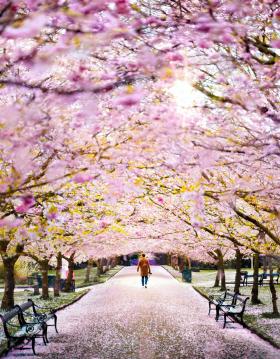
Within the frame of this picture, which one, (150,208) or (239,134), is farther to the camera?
(150,208)

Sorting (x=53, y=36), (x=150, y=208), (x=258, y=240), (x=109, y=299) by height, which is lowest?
(x=109, y=299)

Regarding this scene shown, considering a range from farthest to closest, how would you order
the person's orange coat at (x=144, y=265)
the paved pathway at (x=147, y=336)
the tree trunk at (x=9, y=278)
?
the person's orange coat at (x=144, y=265) → the tree trunk at (x=9, y=278) → the paved pathway at (x=147, y=336)

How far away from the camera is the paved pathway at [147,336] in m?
12.4

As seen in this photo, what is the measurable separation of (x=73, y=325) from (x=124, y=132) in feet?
→ 30.7

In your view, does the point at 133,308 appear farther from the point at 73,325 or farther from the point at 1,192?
the point at 1,192

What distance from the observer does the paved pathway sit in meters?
12.4

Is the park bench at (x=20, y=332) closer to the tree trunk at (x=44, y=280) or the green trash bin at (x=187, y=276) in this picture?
the tree trunk at (x=44, y=280)

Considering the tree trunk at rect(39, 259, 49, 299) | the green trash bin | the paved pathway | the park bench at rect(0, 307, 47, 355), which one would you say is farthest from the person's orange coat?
the park bench at rect(0, 307, 47, 355)

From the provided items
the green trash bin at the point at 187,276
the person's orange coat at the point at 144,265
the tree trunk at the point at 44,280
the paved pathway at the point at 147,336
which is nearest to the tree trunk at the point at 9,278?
the paved pathway at the point at 147,336

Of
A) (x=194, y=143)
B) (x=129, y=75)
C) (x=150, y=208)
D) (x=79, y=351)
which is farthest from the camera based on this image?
(x=150, y=208)

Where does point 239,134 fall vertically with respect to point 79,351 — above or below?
above

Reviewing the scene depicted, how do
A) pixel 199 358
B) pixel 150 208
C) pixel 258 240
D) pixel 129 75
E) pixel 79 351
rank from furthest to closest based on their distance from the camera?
pixel 150 208 → pixel 258 240 → pixel 79 351 → pixel 199 358 → pixel 129 75

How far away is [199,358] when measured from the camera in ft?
38.6

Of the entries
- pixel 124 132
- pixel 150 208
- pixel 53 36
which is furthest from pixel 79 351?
pixel 150 208
